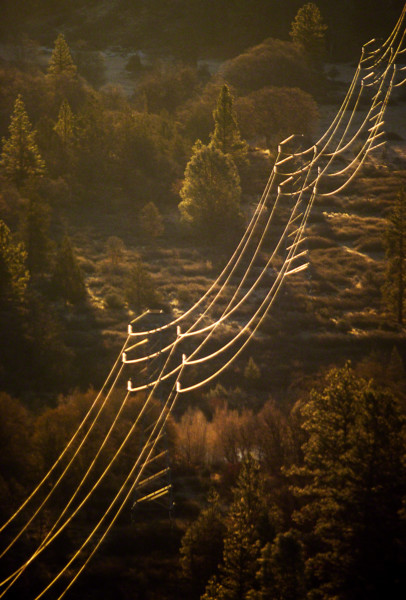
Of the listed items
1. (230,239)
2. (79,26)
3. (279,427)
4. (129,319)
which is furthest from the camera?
(79,26)

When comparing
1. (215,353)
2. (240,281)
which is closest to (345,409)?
(215,353)

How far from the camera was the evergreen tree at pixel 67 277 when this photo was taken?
63.1 metres

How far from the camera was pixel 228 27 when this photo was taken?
152m

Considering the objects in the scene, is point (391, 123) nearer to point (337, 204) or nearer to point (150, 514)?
point (337, 204)

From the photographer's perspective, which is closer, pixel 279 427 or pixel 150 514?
pixel 150 514

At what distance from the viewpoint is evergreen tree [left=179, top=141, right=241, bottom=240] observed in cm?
7838

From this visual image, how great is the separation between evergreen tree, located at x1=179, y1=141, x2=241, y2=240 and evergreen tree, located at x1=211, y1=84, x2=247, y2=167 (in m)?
9.00

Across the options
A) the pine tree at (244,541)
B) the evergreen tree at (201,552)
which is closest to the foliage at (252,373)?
the evergreen tree at (201,552)

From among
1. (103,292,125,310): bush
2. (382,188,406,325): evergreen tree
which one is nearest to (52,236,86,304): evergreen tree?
(103,292,125,310): bush

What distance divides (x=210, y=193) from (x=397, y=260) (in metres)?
23.8

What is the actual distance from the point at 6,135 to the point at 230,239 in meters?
32.8

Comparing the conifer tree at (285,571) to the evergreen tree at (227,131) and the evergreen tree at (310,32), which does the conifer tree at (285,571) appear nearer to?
the evergreen tree at (227,131)

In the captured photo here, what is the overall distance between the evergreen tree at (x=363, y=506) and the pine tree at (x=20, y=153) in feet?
185

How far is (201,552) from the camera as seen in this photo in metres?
34.4
